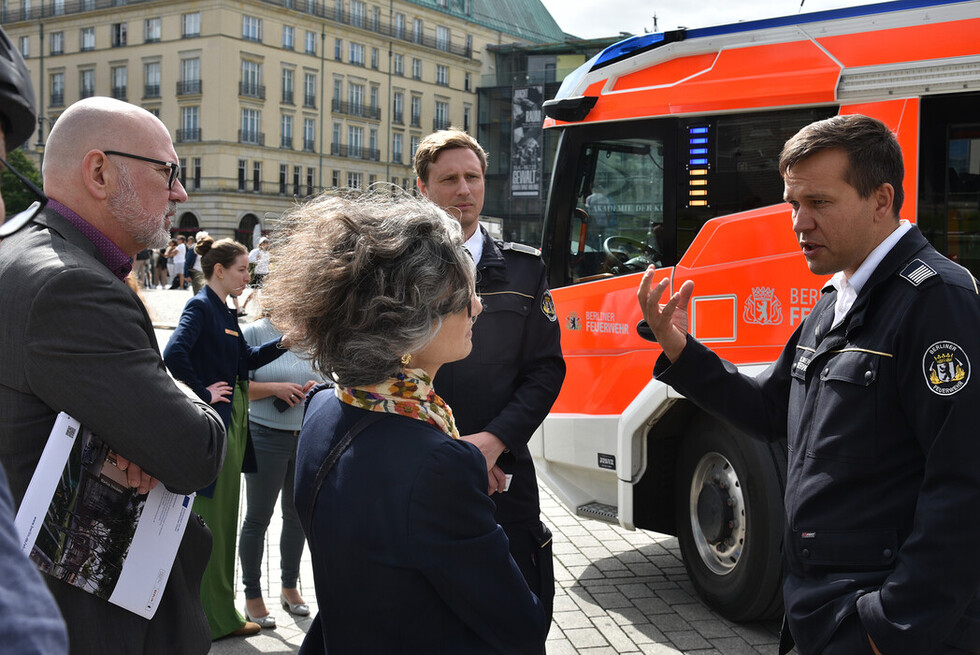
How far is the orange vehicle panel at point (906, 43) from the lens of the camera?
4.00 metres

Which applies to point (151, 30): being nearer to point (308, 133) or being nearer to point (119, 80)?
point (119, 80)

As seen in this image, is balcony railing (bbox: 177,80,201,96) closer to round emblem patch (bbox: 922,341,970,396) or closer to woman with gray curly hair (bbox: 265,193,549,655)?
woman with gray curly hair (bbox: 265,193,549,655)

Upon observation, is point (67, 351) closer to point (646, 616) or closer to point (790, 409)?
point (790, 409)

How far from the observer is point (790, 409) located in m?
2.61

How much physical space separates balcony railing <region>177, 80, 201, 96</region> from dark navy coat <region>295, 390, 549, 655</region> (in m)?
68.8

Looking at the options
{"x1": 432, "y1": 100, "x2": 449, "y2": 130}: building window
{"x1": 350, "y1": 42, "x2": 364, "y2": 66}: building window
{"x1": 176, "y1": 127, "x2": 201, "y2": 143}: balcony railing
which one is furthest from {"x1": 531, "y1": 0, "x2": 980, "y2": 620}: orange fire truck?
{"x1": 432, "y1": 100, "x2": 449, "y2": 130}: building window

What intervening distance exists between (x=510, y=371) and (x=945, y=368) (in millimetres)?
1461

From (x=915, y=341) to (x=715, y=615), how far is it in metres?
3.06

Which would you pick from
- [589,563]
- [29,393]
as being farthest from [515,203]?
[29,393]

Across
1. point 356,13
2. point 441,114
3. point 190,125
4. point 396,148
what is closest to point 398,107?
point 396,148

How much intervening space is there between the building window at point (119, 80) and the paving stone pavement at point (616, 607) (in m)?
71.0

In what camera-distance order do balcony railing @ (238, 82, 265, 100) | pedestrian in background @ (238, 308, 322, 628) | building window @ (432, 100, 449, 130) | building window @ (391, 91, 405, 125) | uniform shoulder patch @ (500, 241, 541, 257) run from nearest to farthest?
uniform shoulder patch @ (500, 241, 541, 257) < pedestrian in background @ (238, 308, 322, 628) < balcony railing @ (238, 82, 265, 100) < building window @ (391, 91, 405, 125) < building window @ (432, 100, 449, 130)

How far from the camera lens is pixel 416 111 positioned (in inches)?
3041

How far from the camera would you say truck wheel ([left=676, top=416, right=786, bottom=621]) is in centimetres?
446
